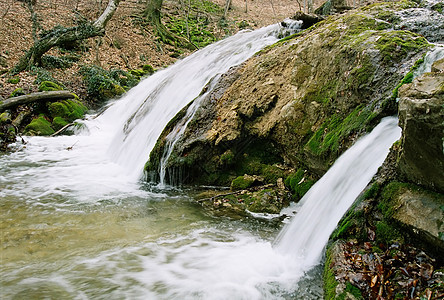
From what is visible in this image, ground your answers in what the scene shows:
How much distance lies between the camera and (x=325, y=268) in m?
3.18

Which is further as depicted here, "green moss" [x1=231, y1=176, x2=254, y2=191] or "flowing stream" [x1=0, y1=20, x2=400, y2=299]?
"green moss" [x1=231, y1=176, x2=254, y2=191]

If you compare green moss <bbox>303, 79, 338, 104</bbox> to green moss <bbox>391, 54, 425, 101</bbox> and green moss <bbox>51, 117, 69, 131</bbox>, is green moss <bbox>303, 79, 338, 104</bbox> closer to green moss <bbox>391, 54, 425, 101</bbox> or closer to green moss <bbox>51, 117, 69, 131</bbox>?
green moss <bbox>391, 54, 425, 101</bbox>

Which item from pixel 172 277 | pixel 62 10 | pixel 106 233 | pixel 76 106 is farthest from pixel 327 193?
pixel 62 10

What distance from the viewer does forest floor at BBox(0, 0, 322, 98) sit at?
1396cm

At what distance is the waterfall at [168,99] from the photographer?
8.34 meters

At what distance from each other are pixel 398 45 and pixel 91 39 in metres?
17.6

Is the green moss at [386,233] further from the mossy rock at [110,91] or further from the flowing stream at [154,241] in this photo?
the mossy rock at [110,91]

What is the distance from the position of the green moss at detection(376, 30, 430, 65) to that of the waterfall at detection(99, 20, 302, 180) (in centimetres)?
449

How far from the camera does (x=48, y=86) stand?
39.4 feet

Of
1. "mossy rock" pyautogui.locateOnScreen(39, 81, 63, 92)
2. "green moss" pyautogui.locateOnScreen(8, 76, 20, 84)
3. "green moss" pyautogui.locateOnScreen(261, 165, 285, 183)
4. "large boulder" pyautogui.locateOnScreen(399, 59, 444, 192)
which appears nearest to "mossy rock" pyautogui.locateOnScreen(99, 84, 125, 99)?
"mossy rock" pyautogui.locateOnScreen(39, 81, 63, 92)

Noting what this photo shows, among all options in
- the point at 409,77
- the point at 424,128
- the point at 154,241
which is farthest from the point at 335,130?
the point at 154,241

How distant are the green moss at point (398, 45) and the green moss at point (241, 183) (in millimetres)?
2998

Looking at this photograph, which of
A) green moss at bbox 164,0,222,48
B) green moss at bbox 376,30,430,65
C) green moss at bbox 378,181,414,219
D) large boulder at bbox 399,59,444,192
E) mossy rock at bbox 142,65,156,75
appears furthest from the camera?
green moss at bbox 164,0,222,48

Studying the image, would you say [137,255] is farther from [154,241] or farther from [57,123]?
[57,123]
